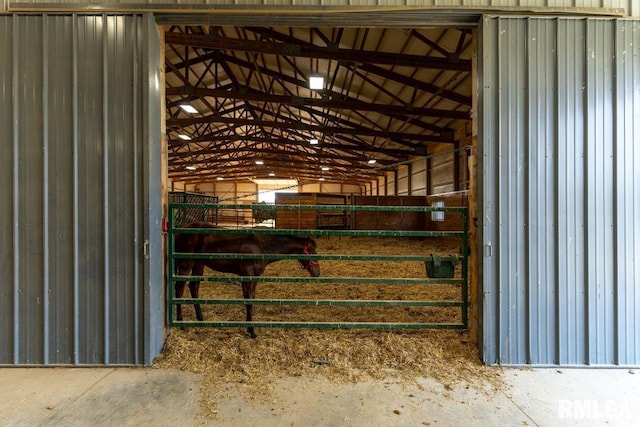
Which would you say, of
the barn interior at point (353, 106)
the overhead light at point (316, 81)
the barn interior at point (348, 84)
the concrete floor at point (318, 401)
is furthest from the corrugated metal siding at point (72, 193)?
the overhead light at point (316, 81)

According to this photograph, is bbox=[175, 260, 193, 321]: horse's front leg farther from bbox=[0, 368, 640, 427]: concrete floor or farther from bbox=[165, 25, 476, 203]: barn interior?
bbox=[165, 25, 476, 203]: barn interior

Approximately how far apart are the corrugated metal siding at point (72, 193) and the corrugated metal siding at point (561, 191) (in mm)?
3147

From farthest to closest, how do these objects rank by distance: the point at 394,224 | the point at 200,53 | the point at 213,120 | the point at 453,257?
the point at 213,120 → the point at 394,224 → the point at 200,53 → the point at 453,257

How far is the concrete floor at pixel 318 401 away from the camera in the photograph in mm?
1925

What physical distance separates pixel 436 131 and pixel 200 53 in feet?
29.0

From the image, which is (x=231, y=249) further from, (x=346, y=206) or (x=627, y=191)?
(x=627, y=191)

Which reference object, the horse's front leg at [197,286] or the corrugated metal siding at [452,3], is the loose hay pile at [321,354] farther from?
the corrugated metal siding at [452,3]

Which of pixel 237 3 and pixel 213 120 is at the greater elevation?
pixel 213 120

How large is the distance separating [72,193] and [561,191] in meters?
4.33

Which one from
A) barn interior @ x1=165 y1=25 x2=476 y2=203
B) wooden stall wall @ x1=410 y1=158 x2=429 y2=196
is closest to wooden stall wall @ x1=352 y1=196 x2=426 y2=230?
barn interior @ x1=165 y1=25 x2=476 y2=203

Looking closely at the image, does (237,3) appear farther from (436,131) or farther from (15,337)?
(436,131)

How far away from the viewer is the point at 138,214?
2.59 m

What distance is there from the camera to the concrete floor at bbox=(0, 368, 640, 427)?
1925 millimetres

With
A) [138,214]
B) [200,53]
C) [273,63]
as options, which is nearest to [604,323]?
[138,214]
